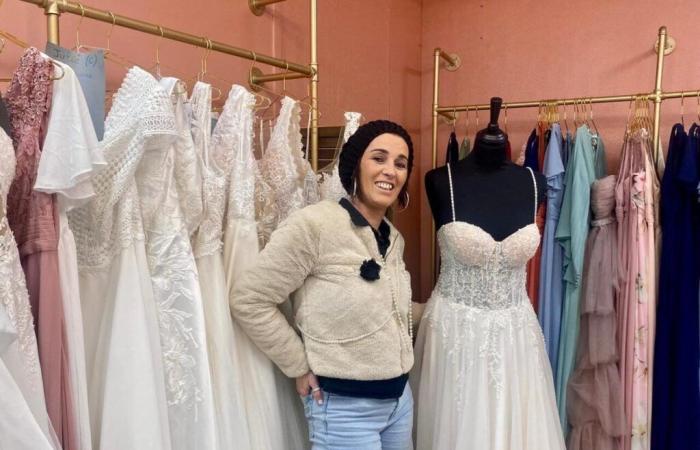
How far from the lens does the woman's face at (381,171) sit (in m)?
1.30

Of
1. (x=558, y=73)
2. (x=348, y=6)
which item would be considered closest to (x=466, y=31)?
(x=558, y=73)

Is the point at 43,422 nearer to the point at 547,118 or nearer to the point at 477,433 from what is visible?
the point at 477,433

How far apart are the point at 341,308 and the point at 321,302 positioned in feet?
0.14

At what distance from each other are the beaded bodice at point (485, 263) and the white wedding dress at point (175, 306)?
28.8 inches

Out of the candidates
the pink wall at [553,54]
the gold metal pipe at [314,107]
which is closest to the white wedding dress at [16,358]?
the gold metal pipe at [314,107]

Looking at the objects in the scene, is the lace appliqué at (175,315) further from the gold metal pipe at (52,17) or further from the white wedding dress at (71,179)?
the gold metal pipe at (52,17)

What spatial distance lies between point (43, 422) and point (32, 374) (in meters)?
0.06

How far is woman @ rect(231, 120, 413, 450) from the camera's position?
1199 millimetres

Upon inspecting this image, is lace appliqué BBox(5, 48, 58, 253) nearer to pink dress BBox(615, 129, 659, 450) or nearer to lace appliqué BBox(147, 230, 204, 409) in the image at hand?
lace appliqué BBox(147, 230, 204, 409)

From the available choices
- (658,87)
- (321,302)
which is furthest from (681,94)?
(321,302)

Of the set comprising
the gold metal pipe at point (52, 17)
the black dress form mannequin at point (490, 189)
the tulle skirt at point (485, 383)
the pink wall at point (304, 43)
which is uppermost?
the pink wall at point (304, 43)

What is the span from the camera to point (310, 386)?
4.15 feet

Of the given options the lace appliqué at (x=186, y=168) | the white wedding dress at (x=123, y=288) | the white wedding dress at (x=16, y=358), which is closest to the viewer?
the white wedding dress at (x=16, y=358)

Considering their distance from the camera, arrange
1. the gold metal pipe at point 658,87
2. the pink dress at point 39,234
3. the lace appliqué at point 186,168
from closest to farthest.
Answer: the pink dress at point 39,234
the lace appliqué at point 186,168
the gold metal pipe at point 658,87
